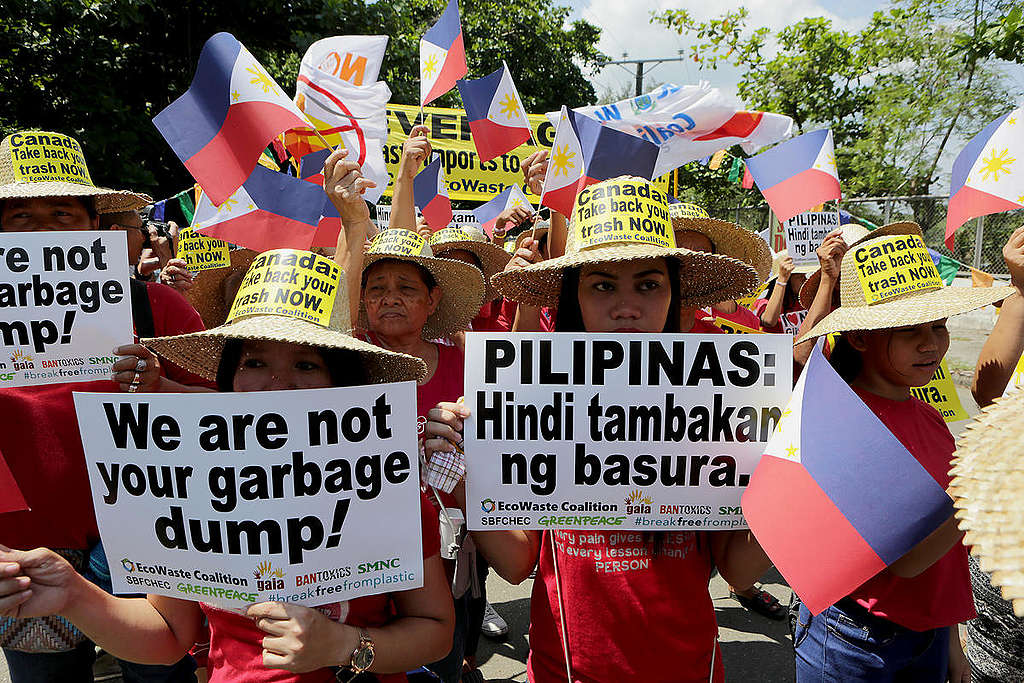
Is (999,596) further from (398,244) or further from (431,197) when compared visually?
(431,197)

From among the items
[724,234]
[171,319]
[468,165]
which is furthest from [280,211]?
[468,165]

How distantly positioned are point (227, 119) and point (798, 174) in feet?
12.7

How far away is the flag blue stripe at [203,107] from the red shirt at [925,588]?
3.14 m

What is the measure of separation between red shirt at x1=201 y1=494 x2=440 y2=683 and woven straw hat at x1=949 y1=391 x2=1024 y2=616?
1.10 metres

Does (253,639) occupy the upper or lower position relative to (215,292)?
lower

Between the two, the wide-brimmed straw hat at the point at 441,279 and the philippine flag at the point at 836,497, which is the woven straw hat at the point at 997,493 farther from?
the wide-brimmed straw hat at the point at 441,279

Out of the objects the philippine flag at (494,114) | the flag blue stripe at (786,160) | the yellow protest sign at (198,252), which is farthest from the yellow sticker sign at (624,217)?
the yellow protest sign at (198,252)

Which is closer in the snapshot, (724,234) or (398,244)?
(398,244)

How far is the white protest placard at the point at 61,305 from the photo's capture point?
6.89 feet

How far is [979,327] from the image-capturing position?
11.4 metres

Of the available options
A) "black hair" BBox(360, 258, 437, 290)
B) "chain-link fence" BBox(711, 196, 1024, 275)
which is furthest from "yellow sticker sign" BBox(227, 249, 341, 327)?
"chain-link fence" BBox(711, 196, 1024, 275)

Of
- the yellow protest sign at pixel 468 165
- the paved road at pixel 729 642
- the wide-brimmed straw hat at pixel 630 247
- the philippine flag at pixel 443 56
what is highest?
the philippine flag at pixel 443 56

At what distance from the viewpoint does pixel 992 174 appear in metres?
3.20

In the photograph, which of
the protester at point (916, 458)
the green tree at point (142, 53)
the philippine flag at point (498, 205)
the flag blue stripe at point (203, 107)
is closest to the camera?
the protester at point (916, 458)
